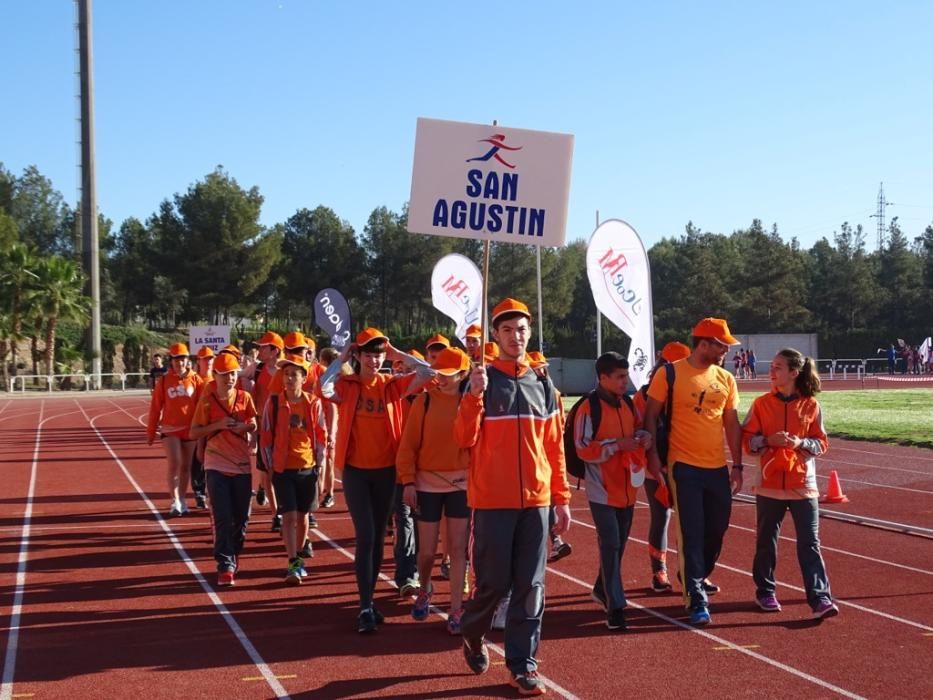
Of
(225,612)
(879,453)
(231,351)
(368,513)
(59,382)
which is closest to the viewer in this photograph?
(368,513)

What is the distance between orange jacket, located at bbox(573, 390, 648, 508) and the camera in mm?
6875

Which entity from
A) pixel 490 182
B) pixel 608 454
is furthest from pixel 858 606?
pixel 490 182

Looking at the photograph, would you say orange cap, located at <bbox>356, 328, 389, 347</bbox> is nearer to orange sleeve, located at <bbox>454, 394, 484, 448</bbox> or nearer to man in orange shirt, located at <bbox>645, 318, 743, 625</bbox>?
orange sleeve, located at <bbox>454, 394, 484, 448</bbox>

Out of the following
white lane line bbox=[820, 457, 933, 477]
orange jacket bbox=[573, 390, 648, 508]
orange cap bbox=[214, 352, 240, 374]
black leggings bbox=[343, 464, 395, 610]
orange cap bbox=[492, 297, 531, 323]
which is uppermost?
orange cap bbox=[492, 297, 531, 323]

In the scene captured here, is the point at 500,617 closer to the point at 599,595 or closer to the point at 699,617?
the point at 599,595

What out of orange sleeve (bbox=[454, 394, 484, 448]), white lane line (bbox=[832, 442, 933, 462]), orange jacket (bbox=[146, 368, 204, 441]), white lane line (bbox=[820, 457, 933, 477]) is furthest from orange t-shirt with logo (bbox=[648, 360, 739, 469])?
white lane line (bbox=[832, 442, 933, 462])

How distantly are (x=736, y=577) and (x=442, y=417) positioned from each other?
10.1ft

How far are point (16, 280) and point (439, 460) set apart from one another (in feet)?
159

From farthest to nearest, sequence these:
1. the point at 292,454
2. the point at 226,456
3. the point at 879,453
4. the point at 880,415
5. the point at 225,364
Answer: the point at 880,415
the point at 879,453
the point at 225,364
the point at 226,456
the point at 292,454

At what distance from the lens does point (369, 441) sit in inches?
273

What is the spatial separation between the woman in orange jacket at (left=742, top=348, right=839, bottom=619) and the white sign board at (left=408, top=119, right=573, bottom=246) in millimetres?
2020

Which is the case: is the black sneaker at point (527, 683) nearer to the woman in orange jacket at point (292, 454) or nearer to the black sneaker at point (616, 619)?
the black sneaker at point (616, 619)

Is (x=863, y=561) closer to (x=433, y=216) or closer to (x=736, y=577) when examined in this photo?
(x=736, y=577)

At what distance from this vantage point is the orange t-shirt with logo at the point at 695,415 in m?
6.91
